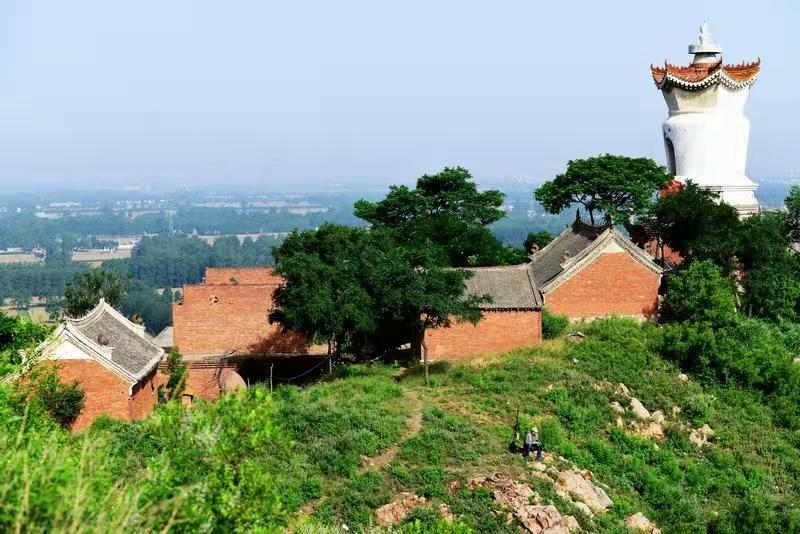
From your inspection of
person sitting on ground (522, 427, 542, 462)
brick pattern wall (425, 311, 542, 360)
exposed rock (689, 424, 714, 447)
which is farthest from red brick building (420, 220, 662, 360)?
person sitting on ground (522, 427, 542, 462)

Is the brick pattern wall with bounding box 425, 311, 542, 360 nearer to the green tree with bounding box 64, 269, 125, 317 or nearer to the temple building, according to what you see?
the temple building

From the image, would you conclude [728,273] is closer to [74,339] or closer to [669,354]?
[669,354]

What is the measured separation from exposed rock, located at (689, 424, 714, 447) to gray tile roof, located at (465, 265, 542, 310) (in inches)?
238

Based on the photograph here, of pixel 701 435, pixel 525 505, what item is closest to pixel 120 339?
pixel 525 505

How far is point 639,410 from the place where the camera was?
76.4 ft

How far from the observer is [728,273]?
97.5 feet

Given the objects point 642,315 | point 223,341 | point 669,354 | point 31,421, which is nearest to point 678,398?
point 669,354

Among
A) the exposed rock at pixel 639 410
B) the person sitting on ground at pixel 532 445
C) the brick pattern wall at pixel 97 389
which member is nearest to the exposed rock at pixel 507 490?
the person sitting on ground at pixel 532 445

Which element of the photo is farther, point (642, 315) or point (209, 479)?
point (642, 315)

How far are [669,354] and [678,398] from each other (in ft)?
7.65

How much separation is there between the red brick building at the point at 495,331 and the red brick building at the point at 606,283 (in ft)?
5.57

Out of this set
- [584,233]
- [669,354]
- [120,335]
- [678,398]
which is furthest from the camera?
[584,233]

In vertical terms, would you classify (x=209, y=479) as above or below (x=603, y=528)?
above

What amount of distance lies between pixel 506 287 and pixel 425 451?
9385mm
